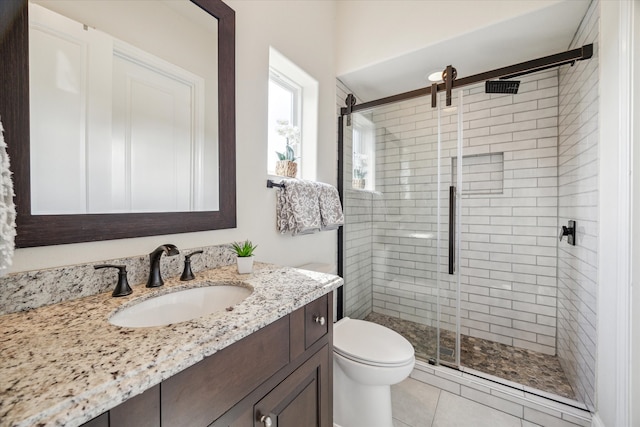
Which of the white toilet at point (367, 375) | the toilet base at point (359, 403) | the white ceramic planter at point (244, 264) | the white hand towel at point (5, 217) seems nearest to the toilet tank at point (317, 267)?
the white toilet at point (367, 375)

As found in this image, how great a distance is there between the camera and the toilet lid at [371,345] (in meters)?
1.29

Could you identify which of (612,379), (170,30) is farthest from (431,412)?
(170,30)

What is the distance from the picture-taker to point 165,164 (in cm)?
103

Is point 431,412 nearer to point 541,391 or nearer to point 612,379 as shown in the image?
point 541,391

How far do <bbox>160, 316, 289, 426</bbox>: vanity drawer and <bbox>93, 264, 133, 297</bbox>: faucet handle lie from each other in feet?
1.46

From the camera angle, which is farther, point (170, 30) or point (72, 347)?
point (170, 30)

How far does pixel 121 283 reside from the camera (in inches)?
32.0

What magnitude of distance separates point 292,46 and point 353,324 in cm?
187

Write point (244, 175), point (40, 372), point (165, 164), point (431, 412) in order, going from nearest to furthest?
point (40, 372)
point (165, 164)
point (244, 175)
point (431, 412)

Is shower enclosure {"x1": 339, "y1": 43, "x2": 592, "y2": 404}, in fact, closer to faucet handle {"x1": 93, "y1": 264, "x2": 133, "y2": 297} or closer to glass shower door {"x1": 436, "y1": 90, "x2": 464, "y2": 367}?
glass shower door {"x1": 436, "y1": 90, "x2": 464, "y2": 367}

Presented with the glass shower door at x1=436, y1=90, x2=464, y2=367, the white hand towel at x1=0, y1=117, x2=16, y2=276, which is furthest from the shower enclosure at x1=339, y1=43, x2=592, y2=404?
the white hand towel at x1=0, y1=117, x2=16, y2=276

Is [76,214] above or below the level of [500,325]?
above

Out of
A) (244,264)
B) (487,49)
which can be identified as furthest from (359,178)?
(244,264)

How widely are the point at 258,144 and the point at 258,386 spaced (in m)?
1.14
